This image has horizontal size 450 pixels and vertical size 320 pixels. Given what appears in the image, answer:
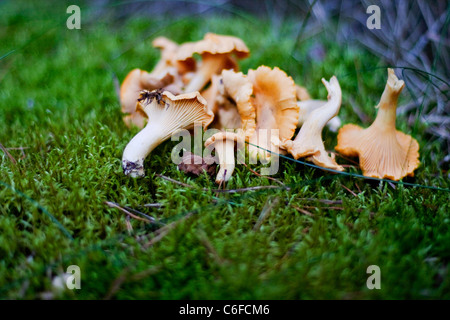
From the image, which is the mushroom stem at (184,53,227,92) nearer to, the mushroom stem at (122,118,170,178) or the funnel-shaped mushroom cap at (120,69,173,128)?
the funnel-shaped mushroom cap at (120,69,173,128)

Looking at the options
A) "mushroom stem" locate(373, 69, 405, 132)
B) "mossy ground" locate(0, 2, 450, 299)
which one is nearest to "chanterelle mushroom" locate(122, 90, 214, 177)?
"mossy ground" locate(0, 2, 450, 299)

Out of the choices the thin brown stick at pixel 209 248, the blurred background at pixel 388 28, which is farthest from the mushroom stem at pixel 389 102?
the thin brown stick at pixel 209 248

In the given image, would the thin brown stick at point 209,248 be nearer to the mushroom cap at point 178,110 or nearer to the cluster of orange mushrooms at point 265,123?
the cluster of orange mushrooms at point 265,123

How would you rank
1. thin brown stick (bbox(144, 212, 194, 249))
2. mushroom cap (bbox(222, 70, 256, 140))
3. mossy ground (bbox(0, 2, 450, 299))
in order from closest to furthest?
mossy ground (bbox(0, 2, 450, 299)) → thin brown stick (bbox(144, 212, 194, 249)) → mushroom cap (bbox(222, 70, 256, 140))

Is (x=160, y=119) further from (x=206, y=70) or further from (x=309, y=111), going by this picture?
(x=309, y=111)

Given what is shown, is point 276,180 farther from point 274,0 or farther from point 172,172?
point 274,0
